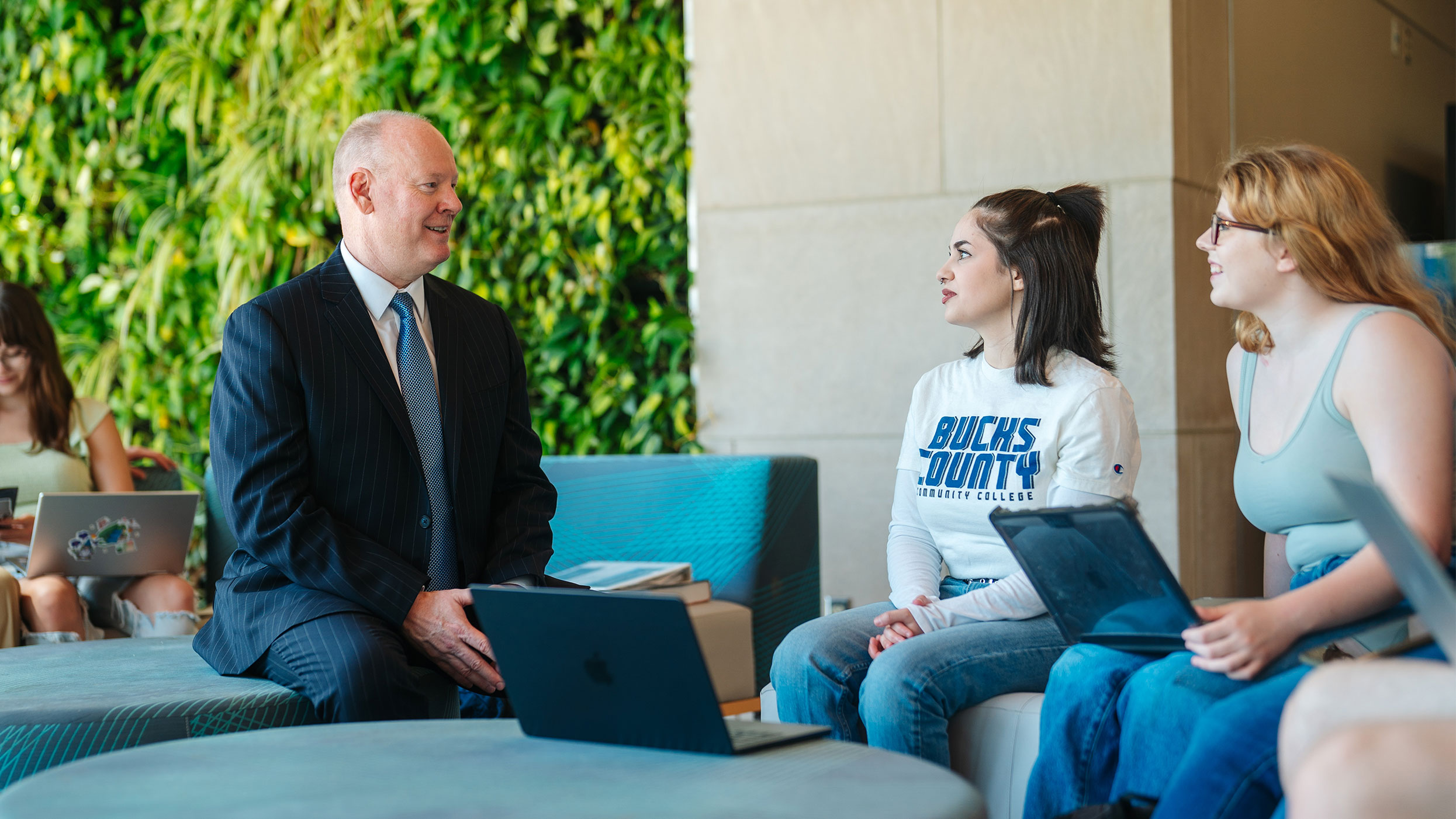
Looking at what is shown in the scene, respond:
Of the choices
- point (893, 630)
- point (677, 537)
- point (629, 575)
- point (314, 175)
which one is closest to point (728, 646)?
point (629, 575)

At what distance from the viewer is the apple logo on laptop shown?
137 cm

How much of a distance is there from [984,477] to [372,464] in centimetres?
101

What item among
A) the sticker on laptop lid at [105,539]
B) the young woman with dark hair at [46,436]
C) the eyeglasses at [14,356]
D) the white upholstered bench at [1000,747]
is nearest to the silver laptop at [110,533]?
the sticker on laptop lid at [105,539]

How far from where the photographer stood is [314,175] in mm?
4215

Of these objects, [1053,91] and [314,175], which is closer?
[1053,91]

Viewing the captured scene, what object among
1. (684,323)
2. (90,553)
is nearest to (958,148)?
(684,323)

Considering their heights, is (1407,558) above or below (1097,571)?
above

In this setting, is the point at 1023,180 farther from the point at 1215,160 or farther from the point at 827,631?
the point at 827,631

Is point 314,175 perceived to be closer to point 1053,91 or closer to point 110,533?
point 110,533

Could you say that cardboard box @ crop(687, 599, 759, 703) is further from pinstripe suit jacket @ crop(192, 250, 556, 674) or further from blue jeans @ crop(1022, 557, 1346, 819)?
blue jeans @ crop(1022, 557, 1346, 819)

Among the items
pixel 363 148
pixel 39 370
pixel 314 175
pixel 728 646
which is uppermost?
pixel 314 175

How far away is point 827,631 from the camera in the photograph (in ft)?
6.83

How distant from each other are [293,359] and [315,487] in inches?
8.5

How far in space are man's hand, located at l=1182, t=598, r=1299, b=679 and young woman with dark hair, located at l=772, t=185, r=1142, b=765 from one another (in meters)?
0.42
